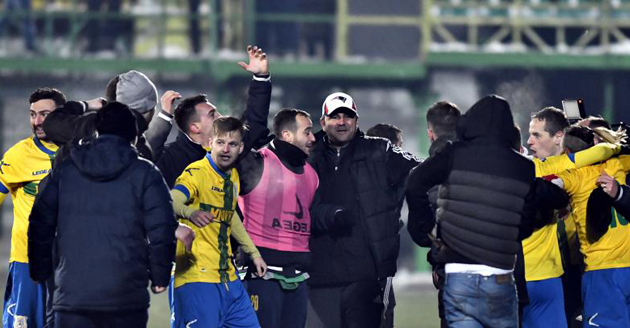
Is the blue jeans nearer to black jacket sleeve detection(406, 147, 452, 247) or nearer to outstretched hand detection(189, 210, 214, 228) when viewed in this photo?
black jacket sleeve detection(406, 147, 452, 247)

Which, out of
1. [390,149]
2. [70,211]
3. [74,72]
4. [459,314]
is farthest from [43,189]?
[74,72]

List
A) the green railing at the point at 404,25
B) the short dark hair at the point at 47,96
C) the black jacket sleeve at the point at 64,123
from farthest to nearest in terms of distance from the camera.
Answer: the green railing at the point at 404,25 < the short dark hair at the point at 47,96 < the black jacket sleeve at the point at 64,123

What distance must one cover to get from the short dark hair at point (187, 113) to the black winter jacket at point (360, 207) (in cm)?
103

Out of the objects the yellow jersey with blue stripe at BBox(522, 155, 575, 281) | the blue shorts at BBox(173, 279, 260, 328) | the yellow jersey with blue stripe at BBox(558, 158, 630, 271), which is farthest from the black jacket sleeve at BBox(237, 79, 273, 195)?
the yellow jersey with blue stripe at BBox(558, 158, 630, 271)

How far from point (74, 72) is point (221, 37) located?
8.59 feet

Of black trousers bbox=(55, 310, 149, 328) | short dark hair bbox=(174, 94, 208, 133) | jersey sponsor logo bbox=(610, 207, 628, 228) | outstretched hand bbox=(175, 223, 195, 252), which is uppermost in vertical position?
short dark hair bbox=(174, 94, 208, 133)

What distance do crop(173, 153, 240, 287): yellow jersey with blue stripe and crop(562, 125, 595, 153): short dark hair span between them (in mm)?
2410

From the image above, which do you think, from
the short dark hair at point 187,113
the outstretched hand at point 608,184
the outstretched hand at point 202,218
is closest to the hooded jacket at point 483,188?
the outstretched hand at point 608,184

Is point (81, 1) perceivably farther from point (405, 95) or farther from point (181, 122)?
point (181, 122)

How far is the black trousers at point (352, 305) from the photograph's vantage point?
29.2 ft

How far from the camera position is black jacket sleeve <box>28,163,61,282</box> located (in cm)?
677

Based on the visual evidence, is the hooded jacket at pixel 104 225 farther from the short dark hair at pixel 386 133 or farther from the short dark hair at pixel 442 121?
the short dark hair at pixel 386 133

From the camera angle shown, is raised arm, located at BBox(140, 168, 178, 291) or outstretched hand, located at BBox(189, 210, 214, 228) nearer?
raised arm, located at BBox(140, 168, 178, 291)

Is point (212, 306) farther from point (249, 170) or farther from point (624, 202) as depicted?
point (624, 202)
